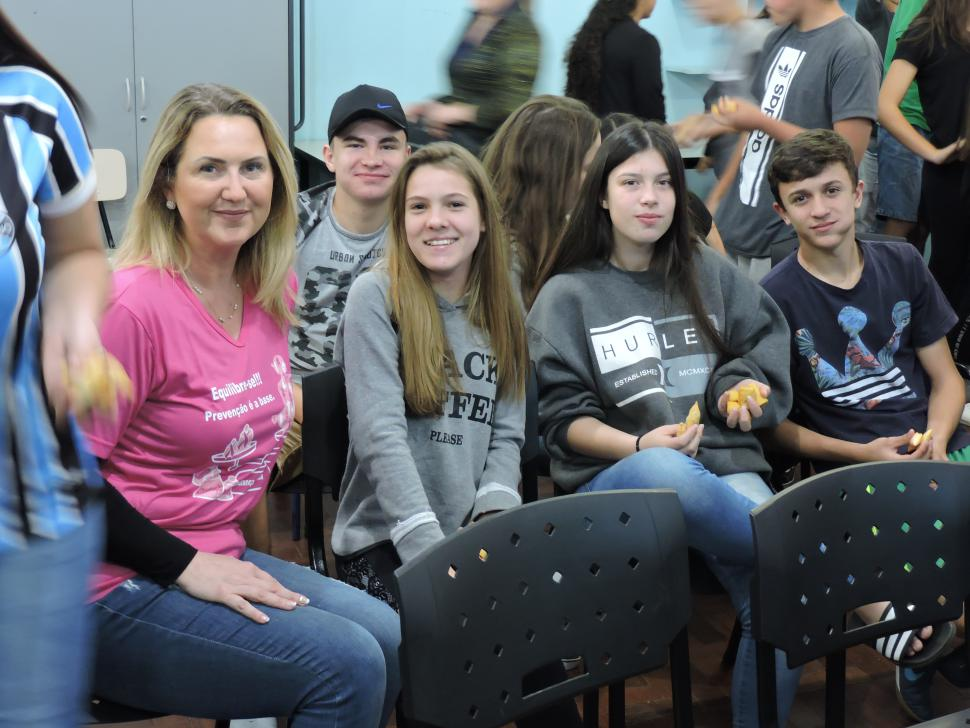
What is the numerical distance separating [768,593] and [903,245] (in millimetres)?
1352

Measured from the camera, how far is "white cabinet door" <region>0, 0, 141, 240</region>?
4957 millimetres

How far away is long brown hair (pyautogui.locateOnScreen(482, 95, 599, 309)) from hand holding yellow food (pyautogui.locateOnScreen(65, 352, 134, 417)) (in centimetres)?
170

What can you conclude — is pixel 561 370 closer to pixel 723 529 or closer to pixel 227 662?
pixel 723 529

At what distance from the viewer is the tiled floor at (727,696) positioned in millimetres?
2266

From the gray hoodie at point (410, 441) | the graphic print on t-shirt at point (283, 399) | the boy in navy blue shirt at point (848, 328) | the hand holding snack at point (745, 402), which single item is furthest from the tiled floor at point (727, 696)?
the graphic print on t-shirt at point (283, 399)

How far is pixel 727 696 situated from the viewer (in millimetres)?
2383

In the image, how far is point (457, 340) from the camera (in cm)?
204

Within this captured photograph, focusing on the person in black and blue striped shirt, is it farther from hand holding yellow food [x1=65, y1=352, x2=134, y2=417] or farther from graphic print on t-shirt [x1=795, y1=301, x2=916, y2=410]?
graphic print on t-shirt [x1=795, y1=301, x2=916, y2=410]

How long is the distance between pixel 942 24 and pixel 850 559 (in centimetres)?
249

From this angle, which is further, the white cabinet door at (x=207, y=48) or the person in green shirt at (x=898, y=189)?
the white cabinet door at (x=207, y=48)

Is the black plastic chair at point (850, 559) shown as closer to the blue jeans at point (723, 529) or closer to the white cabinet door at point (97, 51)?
the blue jeans at point (723, 529)

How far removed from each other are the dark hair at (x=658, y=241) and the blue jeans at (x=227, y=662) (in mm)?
1055

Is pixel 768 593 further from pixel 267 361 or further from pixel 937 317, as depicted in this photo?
pixel 937 317

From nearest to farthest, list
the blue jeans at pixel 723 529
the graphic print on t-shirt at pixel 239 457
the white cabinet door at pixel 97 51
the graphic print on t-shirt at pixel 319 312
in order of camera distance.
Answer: the graphic print on t-shirt at pixel 239 457 → the blue jeans at pixel 723 529 → the graphic print on t-shirt at pixel 319 312 → the white cabinet door at pixel 97 51
